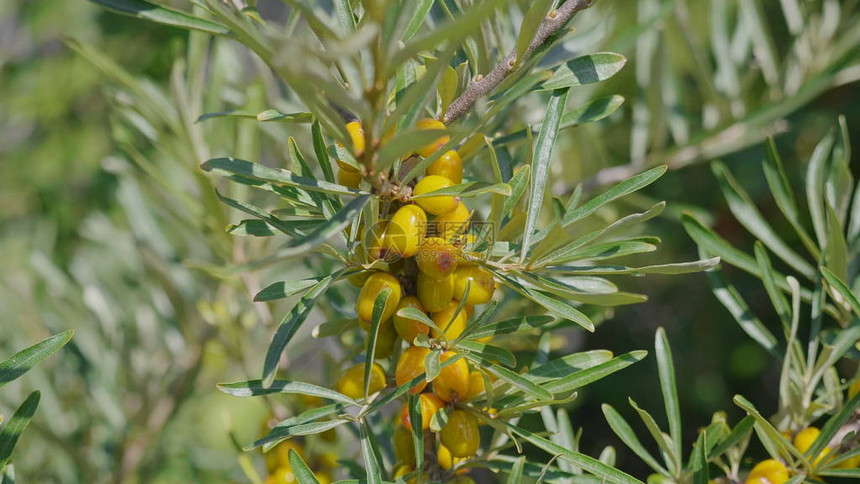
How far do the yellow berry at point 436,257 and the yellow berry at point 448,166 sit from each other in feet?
0.13

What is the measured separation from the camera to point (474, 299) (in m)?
0.42

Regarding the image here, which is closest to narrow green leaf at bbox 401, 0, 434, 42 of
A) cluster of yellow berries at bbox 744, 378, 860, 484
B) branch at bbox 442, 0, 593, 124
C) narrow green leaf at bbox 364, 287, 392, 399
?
branch at bbox 442, 0, 593, 124

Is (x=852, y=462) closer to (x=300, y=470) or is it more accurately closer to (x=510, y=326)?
(x=510, y=326)

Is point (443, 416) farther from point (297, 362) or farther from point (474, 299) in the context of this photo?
point (297, 362)

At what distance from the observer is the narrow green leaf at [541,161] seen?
396mm

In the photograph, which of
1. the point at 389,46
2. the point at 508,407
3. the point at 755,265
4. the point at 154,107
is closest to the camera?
the point at 389,46

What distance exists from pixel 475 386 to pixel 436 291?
3.0 inches

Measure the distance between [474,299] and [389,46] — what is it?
0.59ft

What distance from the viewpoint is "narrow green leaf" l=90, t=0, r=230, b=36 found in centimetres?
39

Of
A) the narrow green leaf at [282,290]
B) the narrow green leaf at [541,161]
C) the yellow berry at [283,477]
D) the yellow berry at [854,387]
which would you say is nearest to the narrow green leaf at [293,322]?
the narrow green leaf at [282,290]

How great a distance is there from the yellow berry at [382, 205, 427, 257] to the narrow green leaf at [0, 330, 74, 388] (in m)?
0.18

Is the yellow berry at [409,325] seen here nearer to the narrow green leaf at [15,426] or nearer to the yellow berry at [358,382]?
the yellow berry at [358,382]

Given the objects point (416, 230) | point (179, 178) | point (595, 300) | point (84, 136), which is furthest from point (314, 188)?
point (84, 136)

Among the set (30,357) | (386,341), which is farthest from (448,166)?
(30,357)
